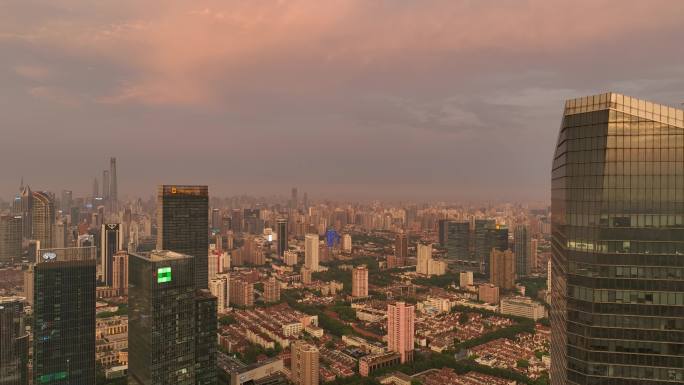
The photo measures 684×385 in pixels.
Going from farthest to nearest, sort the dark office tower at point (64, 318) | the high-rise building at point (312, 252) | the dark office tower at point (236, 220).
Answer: the dark office tower at point (236, 220), the high-rise building at point (312, 252), the dark office tower at point (64, 318)

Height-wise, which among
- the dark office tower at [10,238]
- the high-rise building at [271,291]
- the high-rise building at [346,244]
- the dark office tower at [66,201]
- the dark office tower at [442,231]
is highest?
the dark office tower at [66,201]

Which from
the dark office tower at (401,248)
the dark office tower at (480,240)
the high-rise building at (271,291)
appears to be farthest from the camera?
the dark office tower at (401,248)

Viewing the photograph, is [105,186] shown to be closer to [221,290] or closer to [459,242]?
[221,290]

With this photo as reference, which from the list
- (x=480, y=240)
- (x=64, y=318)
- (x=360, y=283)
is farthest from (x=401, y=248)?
(x=64, y=318)

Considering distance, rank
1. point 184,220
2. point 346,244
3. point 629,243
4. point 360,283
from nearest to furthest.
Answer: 1. point 629,243
2. point 184,220
3. point 360,283
4. point 346,244

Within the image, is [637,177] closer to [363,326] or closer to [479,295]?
[363,326]

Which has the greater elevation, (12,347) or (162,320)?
Result: (162,320)

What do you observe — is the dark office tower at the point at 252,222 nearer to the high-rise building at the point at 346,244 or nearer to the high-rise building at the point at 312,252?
the high-rise building at the point at 346,244

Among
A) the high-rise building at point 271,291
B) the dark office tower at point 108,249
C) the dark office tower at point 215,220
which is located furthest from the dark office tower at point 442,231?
the dark office tower at point 108,249
